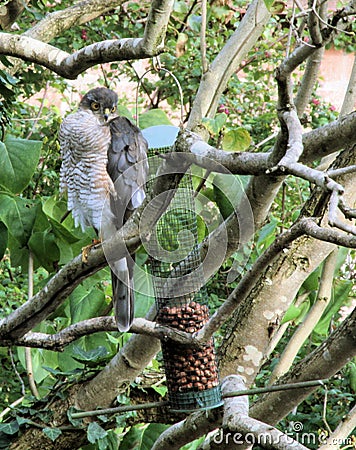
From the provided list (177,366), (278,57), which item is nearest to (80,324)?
(177,366)

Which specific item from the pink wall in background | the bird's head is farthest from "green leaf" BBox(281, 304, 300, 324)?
the pink wall in background

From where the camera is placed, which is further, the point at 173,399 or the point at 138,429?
the point at 138,429

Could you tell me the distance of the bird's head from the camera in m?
2.32

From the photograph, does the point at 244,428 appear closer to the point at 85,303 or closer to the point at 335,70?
the point at 85,303

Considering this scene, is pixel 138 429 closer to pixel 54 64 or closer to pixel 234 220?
pixel 234 220

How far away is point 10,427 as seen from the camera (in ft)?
6.95

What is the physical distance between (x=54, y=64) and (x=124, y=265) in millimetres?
647

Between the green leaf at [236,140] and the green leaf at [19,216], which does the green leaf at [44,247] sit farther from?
the green leaf at [236,140]

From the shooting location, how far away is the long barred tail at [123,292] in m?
1.90

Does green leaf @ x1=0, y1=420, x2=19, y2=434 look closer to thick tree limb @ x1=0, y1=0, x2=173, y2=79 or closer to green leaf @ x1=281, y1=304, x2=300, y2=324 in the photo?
green leaf @ x1=281, y1=304, x2=300, y2=324

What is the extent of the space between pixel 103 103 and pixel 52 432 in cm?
109

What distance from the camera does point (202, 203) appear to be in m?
1.98

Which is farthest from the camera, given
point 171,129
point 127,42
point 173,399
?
point 173,399

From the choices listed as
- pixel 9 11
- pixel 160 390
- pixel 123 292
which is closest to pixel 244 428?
pixel 123 292
